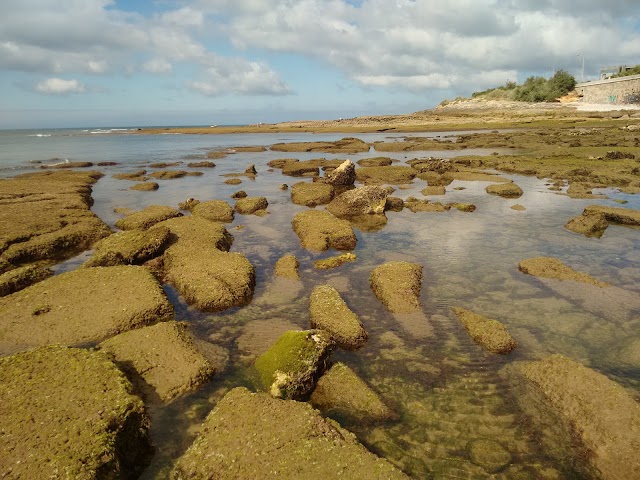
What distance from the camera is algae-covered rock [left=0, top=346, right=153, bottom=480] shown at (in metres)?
5.74

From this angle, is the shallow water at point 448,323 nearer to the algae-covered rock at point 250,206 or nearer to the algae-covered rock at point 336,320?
the algae-covered rock at point 336,320

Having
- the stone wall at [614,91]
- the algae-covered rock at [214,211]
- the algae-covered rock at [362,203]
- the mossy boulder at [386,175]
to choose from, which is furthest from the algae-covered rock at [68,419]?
the stone wall at [614,91]

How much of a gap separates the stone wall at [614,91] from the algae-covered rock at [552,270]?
121 meters

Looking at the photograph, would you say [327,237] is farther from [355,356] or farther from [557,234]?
[557,234]

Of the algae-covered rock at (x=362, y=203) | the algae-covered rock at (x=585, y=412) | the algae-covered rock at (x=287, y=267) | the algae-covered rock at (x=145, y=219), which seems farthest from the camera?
the algae-covered rock at (x=362, y=203)

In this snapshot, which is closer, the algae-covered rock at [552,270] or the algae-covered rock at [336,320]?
the algae-covered rock at [336,320]

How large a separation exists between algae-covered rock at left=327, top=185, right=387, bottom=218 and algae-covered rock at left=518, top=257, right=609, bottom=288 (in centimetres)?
982

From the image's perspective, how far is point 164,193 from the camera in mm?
31438

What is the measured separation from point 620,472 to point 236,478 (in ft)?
21.6

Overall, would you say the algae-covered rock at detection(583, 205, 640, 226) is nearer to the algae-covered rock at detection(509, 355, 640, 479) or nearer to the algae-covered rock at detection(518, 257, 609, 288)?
the algae-covered rock at detection(518, 257, 609, 288)

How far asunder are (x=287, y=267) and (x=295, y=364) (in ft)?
22.9

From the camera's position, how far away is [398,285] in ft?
42.3

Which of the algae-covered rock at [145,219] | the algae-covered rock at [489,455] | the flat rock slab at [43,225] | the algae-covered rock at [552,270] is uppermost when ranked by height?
the flat rock slab at [43,225]

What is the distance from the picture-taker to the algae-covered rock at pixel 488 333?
32.9 ft
